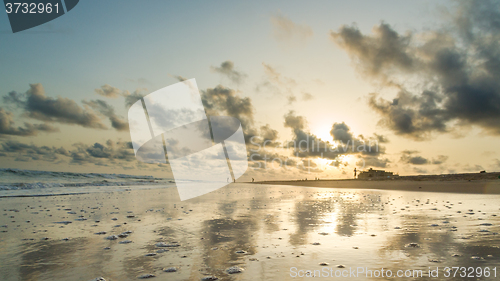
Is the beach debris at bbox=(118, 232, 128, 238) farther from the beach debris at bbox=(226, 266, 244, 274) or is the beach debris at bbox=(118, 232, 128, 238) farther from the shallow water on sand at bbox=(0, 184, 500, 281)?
the beach debris at bbox=(226, 266, 244, 274)

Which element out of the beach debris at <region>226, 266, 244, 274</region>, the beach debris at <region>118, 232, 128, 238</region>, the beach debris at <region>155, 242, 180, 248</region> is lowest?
the beach debris at <region>118, 232, 128, 238</region>

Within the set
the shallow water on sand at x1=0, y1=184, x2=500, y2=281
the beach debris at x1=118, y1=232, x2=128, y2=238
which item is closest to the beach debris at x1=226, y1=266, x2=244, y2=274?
the shallow water on sand at x1=0, y1=184, x2=500, y2=281

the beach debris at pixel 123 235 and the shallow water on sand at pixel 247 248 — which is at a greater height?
the shallow water on sand at pixel 247 248

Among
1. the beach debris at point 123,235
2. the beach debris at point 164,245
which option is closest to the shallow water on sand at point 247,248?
the beach debris at point 164,245

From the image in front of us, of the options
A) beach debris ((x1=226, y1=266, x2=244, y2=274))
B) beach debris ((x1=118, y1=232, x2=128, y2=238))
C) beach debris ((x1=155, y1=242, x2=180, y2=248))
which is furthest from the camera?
beach debris ((x1=118, y1=232, x2=128, y2=238))

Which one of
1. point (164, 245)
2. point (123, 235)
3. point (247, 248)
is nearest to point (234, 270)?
point (247, 248)

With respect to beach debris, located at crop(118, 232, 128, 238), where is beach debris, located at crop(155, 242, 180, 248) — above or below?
above

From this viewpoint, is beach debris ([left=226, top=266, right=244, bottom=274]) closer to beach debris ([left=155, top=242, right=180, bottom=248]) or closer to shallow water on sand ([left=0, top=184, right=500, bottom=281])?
shallow water on sand ([left=0, top=184, right=500, bottom=281])

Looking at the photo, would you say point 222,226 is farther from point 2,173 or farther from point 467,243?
point 2,173

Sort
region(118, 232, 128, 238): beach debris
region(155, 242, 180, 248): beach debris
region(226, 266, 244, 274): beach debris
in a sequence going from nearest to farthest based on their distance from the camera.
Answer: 1. region(226, 266, 244, 274): beach debris
2. region(155, 242, 180, 248): beach debris
3. region(118, 232, 128, 238): beach debris

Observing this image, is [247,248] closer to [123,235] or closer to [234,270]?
[234,270]

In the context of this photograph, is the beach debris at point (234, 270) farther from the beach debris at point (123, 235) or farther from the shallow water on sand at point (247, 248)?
the beach debris at point (123, 235)

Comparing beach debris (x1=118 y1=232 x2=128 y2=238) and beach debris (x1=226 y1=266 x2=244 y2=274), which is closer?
beach debris (x1=226 y1=266 x2=244 y2=274)

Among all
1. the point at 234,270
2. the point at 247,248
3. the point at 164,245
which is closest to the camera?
the point at 234,270
